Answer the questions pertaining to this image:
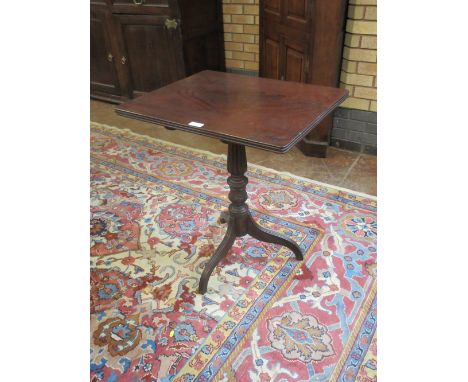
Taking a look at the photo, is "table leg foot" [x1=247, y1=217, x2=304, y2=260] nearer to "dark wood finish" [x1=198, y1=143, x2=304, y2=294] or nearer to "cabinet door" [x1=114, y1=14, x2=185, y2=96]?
"dark wood finish" [x1=198, y1=143, x2=304, y2=294]

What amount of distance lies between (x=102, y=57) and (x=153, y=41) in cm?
78

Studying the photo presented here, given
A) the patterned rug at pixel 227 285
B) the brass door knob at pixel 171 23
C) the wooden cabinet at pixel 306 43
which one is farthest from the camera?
the brass door knob at pixel 171 23

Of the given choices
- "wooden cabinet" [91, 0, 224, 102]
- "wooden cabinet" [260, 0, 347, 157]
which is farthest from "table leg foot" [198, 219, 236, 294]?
"wooden cabinet" [91, 0, 224, 102]

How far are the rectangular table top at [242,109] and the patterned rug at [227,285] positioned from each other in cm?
79

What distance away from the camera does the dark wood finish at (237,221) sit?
1.59m

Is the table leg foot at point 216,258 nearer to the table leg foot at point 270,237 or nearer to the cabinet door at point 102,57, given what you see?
the table leg foot at point 270,237

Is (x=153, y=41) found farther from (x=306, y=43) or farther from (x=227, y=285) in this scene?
(x=227, y=285)

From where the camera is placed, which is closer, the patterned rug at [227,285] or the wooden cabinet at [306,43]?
the patterned rug at [227,285]

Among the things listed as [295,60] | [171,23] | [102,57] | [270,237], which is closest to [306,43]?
[295,60]

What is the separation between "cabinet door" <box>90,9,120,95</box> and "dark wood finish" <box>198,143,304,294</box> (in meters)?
2.69

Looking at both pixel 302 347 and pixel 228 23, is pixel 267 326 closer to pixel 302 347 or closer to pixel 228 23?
pixel 302 347

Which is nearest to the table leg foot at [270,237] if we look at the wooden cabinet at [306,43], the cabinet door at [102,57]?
the wooden cabinet at [306,43]

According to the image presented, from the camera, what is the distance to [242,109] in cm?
135

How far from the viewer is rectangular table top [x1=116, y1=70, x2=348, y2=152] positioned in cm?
117
